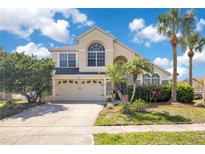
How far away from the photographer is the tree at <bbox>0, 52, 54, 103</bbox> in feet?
56.5

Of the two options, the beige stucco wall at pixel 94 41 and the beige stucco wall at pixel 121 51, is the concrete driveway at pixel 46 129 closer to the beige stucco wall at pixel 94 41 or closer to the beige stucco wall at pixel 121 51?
the beige stucco wall at pixel 94 41

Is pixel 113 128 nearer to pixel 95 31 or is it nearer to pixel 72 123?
pixel 72 123

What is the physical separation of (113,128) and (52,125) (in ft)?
9.84

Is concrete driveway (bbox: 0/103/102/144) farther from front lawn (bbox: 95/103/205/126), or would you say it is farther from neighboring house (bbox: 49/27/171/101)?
neighboring house (bbox: 49/27/171/101)

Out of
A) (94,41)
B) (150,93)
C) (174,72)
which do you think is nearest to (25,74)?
(94,41)

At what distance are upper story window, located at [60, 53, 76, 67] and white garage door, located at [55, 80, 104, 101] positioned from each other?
218 cm

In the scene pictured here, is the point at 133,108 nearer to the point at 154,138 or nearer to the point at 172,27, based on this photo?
the point at 154,138

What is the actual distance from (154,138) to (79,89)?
49.2 feet

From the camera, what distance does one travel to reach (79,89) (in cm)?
2278

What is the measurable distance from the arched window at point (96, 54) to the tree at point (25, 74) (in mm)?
4631

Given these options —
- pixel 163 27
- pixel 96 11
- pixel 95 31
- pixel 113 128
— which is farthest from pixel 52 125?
pixel 95 31

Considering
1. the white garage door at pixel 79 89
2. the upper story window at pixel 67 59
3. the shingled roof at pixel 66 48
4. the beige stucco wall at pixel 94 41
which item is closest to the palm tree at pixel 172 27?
the beige stucco wall at pixel 94 41

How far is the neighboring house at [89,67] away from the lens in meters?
22.6

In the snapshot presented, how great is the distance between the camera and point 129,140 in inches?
320
